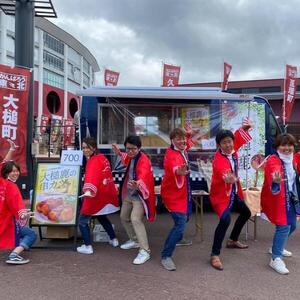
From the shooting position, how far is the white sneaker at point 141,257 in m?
4.85

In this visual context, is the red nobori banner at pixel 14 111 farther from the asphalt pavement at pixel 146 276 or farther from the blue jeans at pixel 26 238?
the blue jeans at pixel 26 238

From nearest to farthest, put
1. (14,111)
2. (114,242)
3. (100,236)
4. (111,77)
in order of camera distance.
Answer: (114,242) → (100,236) → (14,111) → (111,77)

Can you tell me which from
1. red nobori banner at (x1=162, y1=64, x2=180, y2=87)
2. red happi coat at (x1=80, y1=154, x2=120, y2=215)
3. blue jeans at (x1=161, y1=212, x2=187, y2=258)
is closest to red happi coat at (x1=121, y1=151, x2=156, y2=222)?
blue jeans at (x1=161, y1=212, x2=187, y2=258)

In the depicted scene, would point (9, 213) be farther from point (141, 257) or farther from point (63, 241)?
point (141, 257)

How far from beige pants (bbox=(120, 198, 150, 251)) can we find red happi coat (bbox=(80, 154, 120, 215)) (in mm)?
228

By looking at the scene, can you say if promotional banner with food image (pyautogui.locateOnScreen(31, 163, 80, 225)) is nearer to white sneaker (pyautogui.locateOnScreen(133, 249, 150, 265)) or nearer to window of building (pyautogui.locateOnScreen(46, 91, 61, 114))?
white sneaker (pyautogui.locateOnScreen(133, 249, 150, 265))

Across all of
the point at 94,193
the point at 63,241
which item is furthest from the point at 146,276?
the point at 63,241

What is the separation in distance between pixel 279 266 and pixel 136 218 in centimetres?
174

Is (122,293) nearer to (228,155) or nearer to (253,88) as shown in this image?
(228,155)

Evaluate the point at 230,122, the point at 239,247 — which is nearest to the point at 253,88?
the point at 230,122

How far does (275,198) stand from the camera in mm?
4715

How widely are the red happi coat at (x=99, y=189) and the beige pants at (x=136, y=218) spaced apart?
228 mm

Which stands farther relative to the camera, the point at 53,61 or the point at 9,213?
the point at 53,61

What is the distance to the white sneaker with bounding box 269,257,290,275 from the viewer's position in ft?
14.9
